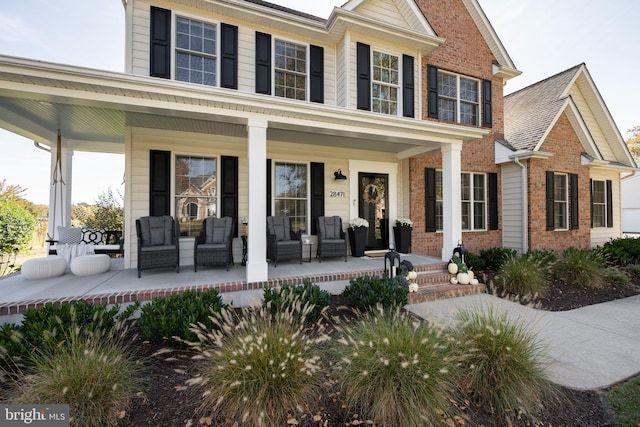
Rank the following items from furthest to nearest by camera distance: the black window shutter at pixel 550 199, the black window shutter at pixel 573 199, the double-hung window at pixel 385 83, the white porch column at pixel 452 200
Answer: the black window shutter at pixel 573 199 < the black window shutter at pixel 550 199 < the double-hung window at pixel 385 83 < the white porch column at pixel 452 200

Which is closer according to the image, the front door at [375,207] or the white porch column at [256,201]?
the white porch column at [256,201]

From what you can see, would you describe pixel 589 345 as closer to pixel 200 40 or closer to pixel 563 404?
pixel 563 404

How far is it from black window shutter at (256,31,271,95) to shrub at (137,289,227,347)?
4.49 metres

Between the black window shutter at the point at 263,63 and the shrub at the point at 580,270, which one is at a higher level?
the black window shutter at the point at 263,63

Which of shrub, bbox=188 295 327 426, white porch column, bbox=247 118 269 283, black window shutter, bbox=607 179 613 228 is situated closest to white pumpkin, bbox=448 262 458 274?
white porch column, bbox=247 118 269 283

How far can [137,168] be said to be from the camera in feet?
17.4

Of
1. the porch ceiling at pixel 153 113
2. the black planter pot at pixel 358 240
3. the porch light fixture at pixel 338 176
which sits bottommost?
the black planter pot at pixel 358 240

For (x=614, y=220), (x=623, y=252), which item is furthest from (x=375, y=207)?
(x=614, y=220)

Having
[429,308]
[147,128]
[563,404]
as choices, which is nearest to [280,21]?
[147,128]

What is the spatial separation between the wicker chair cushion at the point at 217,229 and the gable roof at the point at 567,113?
26.3 feet

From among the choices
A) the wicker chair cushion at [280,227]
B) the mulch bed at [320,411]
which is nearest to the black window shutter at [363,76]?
the wicker chair cushion at [280,227]

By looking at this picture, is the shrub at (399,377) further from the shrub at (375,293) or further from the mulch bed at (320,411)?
the shrub at (375,293)

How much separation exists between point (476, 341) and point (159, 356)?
2943mm

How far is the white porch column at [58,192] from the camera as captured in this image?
6.14 metres
